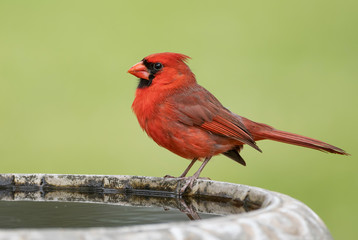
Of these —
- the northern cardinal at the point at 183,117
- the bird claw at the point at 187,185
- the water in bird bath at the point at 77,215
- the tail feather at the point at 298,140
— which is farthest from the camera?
the northern cardinal at the point at 183,117

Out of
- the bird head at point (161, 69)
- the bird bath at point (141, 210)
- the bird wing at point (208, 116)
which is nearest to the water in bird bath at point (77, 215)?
the bird bath at point (141, 210)

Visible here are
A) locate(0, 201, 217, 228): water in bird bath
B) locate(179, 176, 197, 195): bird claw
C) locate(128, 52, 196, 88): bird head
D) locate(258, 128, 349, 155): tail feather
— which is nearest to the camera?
locate(0, 201, 217, 228): water in bird bath

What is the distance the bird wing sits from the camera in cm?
274

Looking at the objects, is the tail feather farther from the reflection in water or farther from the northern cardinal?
the reflection in water

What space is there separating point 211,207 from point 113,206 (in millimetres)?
336

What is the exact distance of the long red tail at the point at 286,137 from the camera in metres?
2.62

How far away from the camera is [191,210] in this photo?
183 centimetres

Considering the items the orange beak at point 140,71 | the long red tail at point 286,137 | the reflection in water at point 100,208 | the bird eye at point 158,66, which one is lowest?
Answer: the reflection in water at point 100,208

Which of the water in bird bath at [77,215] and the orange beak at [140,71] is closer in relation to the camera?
the water in bird bath at [77,215]

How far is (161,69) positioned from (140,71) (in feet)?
0.35

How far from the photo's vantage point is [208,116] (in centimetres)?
281

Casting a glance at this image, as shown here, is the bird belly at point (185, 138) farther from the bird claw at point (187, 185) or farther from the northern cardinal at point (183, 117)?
the bird claw at point (187, 185)

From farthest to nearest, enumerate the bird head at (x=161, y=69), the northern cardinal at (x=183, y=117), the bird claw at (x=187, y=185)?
the bird head at (x=161, y=69) < the northern cardinal at (x=183, y=117) < the bird claw at (x=187, y=185)

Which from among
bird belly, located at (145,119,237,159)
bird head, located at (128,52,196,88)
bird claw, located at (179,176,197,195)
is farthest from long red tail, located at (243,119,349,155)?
bird claw, located at (179,176,197,195)
